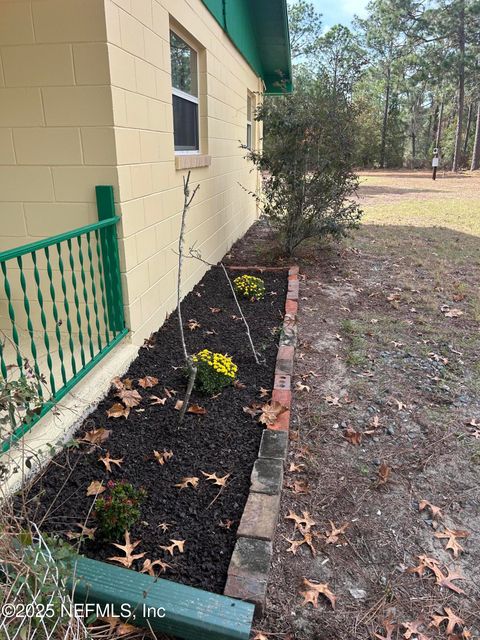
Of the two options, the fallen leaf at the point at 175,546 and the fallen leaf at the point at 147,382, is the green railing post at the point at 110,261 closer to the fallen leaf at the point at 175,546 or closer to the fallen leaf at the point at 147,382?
the fallen leaf at the point at 147,382

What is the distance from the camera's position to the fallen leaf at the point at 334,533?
2.27 metres

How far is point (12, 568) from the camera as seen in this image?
1487 millimetres

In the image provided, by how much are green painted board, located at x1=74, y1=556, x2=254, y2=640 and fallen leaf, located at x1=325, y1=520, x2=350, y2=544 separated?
661mm

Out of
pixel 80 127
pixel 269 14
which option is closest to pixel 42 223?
pixel 80 127

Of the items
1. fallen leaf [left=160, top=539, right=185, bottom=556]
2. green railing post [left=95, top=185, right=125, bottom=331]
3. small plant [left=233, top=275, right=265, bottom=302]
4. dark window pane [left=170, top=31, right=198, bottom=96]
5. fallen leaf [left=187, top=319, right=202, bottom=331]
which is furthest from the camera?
small plant [left=233, top=275, right=265, bottom=302]

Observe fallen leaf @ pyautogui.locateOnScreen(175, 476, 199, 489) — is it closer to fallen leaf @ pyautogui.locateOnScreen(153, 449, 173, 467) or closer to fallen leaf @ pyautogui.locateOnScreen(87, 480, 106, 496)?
fallen leaf @ pyautogui.locateOnScreen(153, 449, 173, 467)

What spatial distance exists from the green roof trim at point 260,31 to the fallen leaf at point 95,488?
5.30m

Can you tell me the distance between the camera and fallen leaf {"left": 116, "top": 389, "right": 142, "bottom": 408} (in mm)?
3094

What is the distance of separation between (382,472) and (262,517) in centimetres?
→ 88

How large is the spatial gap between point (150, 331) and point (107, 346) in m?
0.75

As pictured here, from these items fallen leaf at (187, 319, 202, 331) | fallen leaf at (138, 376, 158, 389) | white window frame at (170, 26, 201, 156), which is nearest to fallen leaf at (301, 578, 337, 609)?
fallen leaf at (138, 376, 158, 389)

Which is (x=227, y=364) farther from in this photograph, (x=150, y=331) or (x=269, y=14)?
(x=269, y=14)

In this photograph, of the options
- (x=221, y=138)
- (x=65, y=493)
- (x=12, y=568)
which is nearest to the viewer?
(x=12, y=568)

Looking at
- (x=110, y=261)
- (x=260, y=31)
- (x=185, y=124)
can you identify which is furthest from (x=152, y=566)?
(x=260, y=31)
